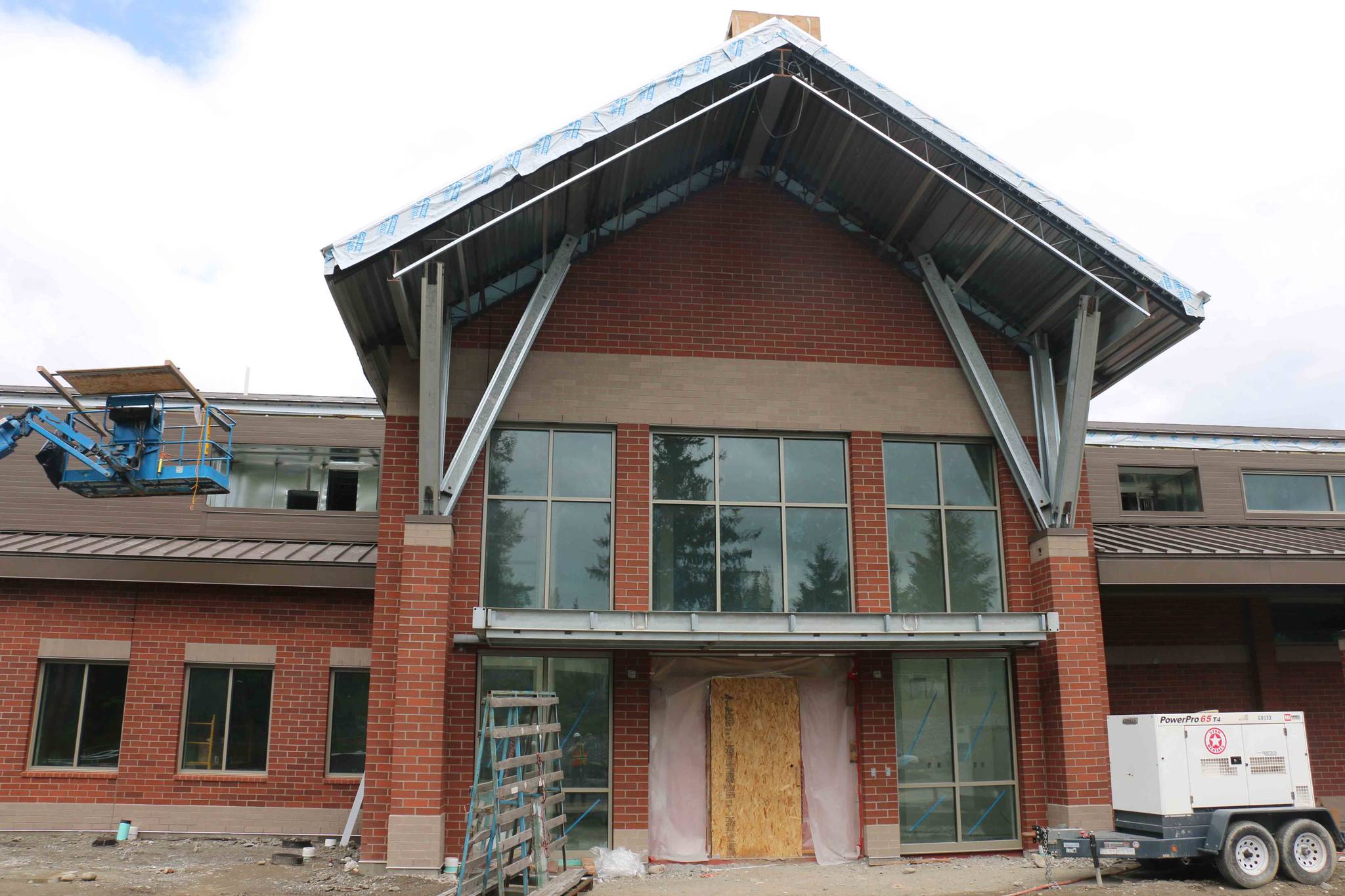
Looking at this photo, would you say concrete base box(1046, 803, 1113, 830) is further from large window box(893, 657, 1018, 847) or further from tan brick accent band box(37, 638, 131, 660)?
tan brick accent band box(37, 638, 131, 660)

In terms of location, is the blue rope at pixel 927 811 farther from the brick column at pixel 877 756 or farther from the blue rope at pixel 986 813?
the blue rope at pixel 986 813

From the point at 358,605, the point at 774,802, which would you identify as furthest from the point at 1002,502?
the point at 358,605

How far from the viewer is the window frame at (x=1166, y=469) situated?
20703 millimetres

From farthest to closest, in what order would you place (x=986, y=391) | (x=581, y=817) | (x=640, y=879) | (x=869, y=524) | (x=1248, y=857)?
(x=986, y=391) → (x=869, y=524) → (x=581, y=817) → (x=640, y=879) → (x=1248, y=857)

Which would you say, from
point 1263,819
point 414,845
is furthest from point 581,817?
point 1263,819

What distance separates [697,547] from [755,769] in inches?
115

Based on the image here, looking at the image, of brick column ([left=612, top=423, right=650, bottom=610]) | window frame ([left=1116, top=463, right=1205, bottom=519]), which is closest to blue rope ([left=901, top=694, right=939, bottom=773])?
brick column ([left=612, top=423, right=650, bottom=610])

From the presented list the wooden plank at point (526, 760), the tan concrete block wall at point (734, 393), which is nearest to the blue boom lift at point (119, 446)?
the tan concrete block wall at point (734, 393)

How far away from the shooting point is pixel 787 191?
15.6 m

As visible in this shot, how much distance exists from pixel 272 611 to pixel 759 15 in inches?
436

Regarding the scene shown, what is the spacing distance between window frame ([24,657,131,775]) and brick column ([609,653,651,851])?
7.52 meters

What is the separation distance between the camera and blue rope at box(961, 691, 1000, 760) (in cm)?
1420

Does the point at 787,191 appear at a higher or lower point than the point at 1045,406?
higher

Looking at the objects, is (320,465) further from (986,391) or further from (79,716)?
(986,391)
